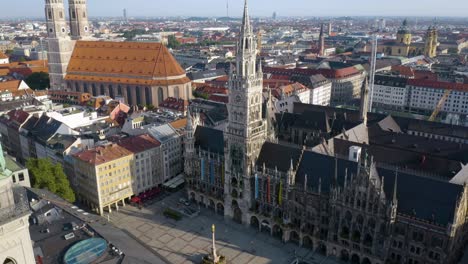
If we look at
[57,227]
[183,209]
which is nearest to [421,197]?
[183,209]

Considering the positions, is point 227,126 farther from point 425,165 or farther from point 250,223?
point 425,165

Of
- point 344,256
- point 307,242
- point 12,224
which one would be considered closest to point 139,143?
point 307,242

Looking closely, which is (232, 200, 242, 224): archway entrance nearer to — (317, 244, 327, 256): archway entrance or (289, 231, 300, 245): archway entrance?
(289, 231, 300, 245): archway entrance

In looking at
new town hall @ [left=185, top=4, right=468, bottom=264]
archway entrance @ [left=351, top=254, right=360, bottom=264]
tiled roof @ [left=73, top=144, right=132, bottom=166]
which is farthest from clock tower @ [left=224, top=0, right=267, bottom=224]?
tiled roof @ [left=73, top=144, right=132, bottom=166]

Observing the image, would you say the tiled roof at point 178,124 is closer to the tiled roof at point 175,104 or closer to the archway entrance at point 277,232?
the tiled roof at point 175,104

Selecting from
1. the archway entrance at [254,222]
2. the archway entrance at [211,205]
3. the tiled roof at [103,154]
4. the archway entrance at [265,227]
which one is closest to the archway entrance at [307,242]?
the archway entrance at [265,227]

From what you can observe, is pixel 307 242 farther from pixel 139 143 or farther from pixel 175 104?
pixel 175 104
